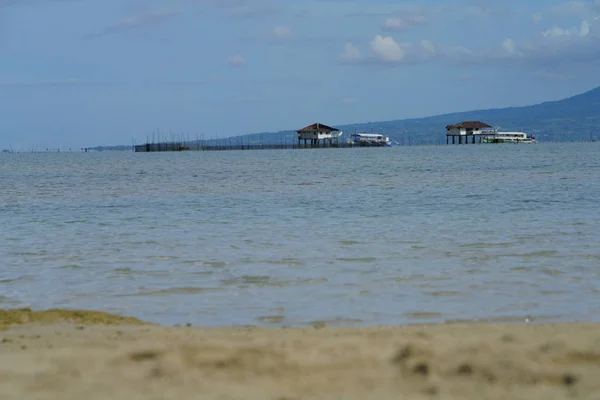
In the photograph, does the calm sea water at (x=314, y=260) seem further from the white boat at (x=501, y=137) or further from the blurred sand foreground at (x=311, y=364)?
the white boat at (x=501, y=137)

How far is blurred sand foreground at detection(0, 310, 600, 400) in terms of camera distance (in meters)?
5.03

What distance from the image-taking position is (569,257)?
12.4 metres

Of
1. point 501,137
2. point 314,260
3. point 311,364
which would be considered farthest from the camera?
point 501,137

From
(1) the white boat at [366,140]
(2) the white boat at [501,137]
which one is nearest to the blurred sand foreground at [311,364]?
(1) the white boat at [366,140]

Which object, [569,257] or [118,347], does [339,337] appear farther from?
[569,257]

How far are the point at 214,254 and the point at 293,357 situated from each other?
314 inches

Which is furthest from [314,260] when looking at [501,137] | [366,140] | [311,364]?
[501,137]

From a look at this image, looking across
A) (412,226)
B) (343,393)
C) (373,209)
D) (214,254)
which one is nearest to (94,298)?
(214,254)

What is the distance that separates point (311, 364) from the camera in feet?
18.5

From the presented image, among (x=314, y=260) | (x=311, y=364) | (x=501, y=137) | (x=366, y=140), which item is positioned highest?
(x=501, y=137)

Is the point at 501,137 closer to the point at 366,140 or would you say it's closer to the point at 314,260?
the point at 366,140

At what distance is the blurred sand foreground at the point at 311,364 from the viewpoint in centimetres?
503

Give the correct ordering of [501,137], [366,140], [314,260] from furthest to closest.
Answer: [366,140]
[501,137]
[314,260]

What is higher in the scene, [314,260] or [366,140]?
[366,140]
